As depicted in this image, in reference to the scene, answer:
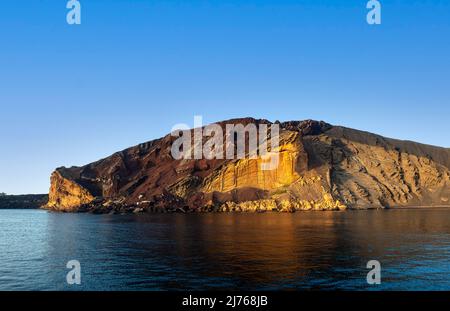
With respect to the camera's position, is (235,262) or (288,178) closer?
(235,262)

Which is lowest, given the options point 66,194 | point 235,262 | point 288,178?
point 235,262

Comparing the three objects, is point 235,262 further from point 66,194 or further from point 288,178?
point 66,194

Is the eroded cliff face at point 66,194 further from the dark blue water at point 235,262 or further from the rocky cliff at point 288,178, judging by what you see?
the dark blue water at point 235,262

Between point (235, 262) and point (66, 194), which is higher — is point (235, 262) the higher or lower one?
the lower one

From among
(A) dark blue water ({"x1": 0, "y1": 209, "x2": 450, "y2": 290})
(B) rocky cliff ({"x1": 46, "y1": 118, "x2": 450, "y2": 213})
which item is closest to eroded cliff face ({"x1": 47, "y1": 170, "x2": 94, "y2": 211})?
(B) rocky cliff ({"x1": 46, "y1": 118, "x2": 450, "y2": 213})

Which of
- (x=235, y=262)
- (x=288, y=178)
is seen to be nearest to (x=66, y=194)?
(x=288, y=178)

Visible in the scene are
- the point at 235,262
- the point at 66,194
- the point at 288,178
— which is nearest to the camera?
the point at 235,262

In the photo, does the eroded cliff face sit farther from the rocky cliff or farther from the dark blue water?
the dark blue water

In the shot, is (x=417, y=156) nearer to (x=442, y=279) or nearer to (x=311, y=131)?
(x=311, y=131)
